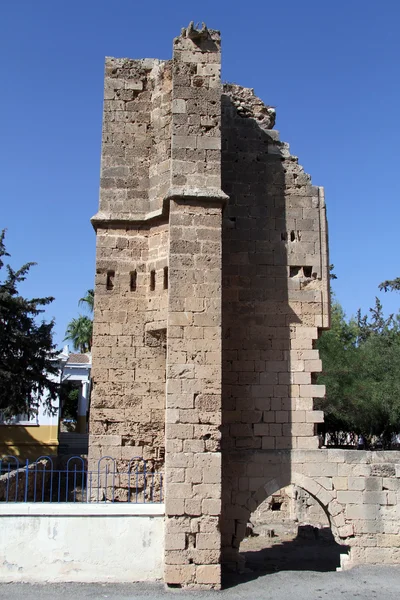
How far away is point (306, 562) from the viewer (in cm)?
973

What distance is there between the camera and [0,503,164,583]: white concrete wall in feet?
24.7

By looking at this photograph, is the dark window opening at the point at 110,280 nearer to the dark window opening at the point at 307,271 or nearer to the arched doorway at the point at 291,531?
the dark window opening at the point at 307,271

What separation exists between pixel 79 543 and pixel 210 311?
3505 millimetres

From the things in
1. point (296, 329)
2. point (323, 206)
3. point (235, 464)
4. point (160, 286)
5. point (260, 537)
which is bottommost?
point (260, 537)

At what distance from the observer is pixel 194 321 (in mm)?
8109

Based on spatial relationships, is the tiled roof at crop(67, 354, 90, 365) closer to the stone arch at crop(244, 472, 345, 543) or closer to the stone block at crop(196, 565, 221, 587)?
the stone arch at crop(244, 472, 345, 543)

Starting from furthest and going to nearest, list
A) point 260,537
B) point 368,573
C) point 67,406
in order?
point 67,406 < point 260,537 < point 368,573

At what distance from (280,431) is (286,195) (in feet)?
12.7

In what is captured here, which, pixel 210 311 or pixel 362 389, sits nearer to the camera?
pixel 210 311

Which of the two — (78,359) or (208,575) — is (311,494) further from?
(78,359)

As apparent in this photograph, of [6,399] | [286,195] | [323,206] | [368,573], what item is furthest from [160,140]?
[6,399]

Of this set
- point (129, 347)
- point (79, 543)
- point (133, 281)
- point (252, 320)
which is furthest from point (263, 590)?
point (133, 281)

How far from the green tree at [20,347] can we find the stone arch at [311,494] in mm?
11719

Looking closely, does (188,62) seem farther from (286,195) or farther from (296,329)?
(296,329)
